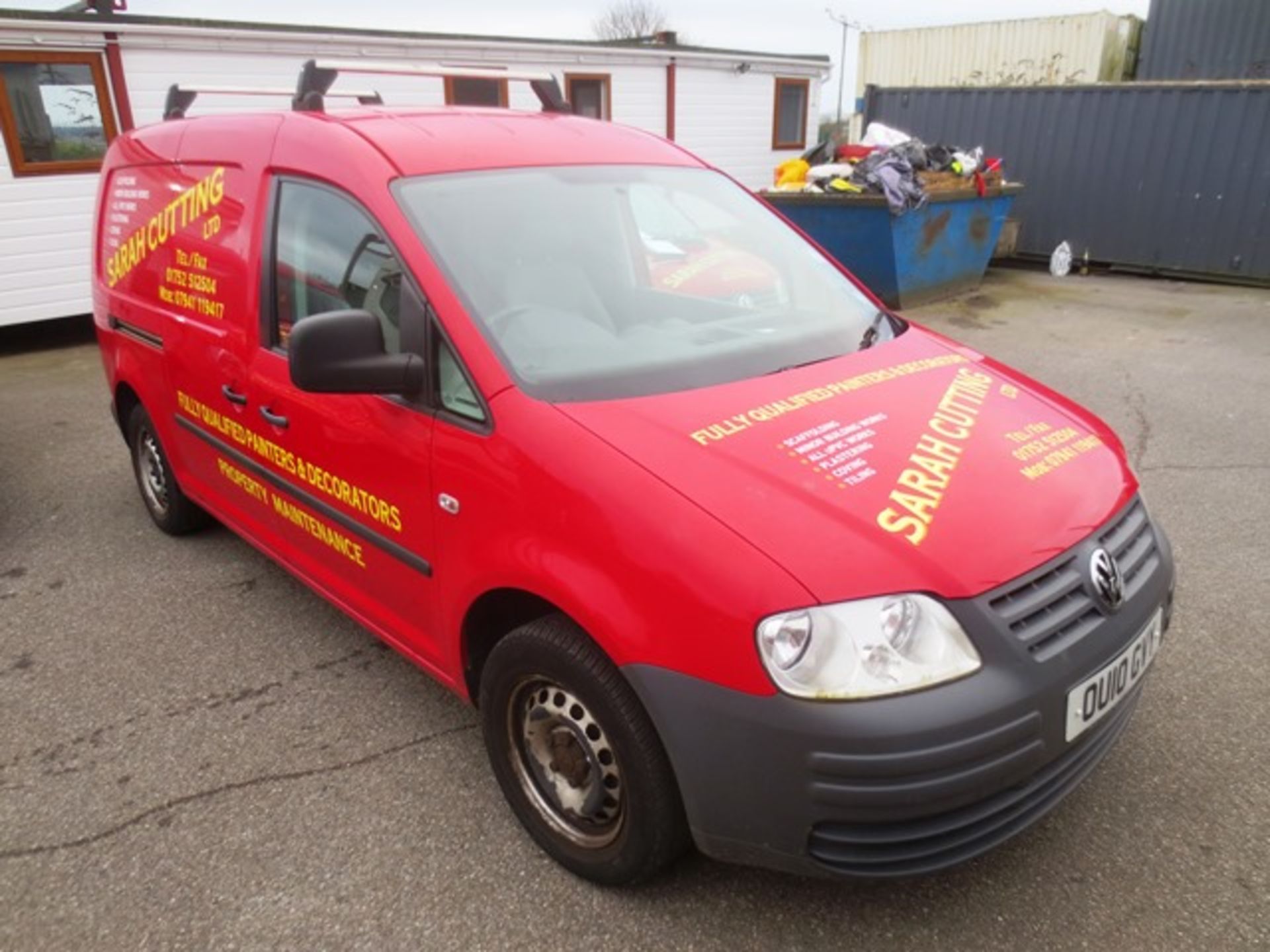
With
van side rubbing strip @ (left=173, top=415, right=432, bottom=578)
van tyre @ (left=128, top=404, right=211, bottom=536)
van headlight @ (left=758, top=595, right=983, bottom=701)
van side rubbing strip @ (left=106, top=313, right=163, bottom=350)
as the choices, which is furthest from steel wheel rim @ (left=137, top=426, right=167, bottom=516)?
van headlight @ (left=758, top=595, right=983, bottom=701)

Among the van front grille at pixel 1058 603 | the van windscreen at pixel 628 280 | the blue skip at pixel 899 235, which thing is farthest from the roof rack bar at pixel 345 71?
the blue skip at pixel 899 235

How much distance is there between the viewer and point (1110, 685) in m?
1.94

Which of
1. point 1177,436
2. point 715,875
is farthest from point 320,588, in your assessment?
point 1177,436

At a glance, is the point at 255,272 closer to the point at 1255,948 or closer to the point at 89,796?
the point at 89,796

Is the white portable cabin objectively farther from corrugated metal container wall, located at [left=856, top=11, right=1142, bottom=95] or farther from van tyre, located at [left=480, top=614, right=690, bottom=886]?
corrugated metal container wall, located at [left=856, top=11, right=1142, bottom=95]

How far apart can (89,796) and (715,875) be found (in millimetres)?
1819

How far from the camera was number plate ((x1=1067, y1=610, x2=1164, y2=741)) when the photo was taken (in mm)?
1850

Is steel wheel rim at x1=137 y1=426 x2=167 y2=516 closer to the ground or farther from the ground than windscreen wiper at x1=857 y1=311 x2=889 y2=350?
closer to the ground

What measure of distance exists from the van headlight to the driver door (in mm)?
1059

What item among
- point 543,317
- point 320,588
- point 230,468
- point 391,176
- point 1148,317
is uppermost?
point 391,176

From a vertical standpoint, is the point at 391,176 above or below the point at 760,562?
above

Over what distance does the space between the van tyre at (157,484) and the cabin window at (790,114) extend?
1259cm

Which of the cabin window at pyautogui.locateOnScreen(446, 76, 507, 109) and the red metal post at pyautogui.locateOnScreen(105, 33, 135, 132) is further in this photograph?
the cabin window at pyautogui.locateOnScreen(446, 76, 507, 109)

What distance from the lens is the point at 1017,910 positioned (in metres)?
2.11
